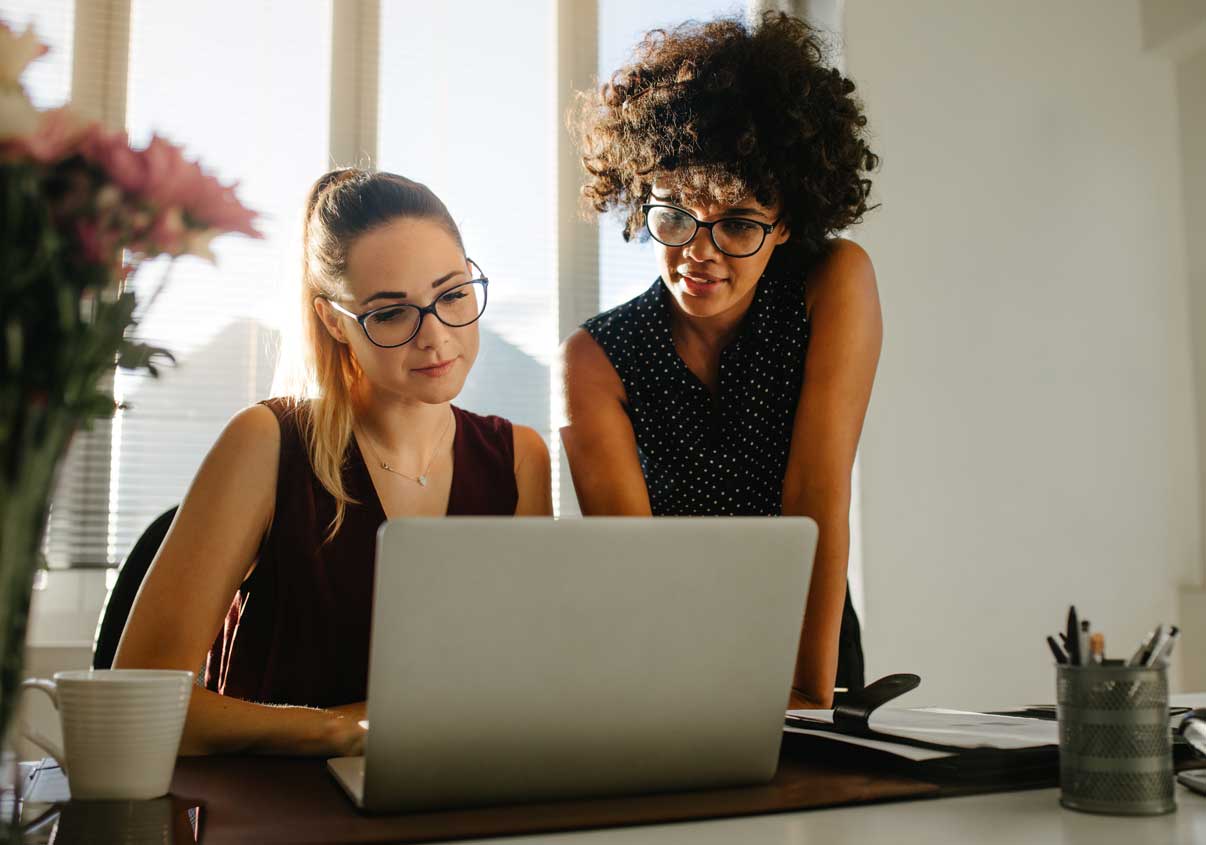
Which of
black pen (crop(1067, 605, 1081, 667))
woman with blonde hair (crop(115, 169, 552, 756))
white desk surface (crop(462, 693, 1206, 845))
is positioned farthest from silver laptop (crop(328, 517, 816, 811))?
woman with blonde hair (crop(115, 169, 552, 756))

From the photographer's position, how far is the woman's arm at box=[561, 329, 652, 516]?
160 centimetres

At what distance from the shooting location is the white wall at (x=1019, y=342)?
325 centimetres

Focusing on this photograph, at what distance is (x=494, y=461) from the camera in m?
1.65

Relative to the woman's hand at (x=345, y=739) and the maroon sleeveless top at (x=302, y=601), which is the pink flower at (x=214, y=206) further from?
the maroon sleeveless top at (x=302, y=601)

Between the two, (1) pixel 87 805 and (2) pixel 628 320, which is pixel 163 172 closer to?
(1) pixel 87 805

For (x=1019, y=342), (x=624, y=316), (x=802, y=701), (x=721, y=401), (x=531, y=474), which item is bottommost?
(x=802, y=701)

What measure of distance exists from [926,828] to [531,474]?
106 cm

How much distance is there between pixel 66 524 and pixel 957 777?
2476 mm

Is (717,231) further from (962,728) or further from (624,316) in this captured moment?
(962,728)

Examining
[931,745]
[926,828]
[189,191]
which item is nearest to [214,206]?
[189,191]

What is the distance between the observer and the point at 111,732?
0.75 m

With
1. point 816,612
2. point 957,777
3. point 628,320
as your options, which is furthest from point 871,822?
point 628,320

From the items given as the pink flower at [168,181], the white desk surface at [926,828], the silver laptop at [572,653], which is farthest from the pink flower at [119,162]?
the white desk surface at [926,828]

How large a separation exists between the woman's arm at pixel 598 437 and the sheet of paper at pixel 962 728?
568 millimetres
